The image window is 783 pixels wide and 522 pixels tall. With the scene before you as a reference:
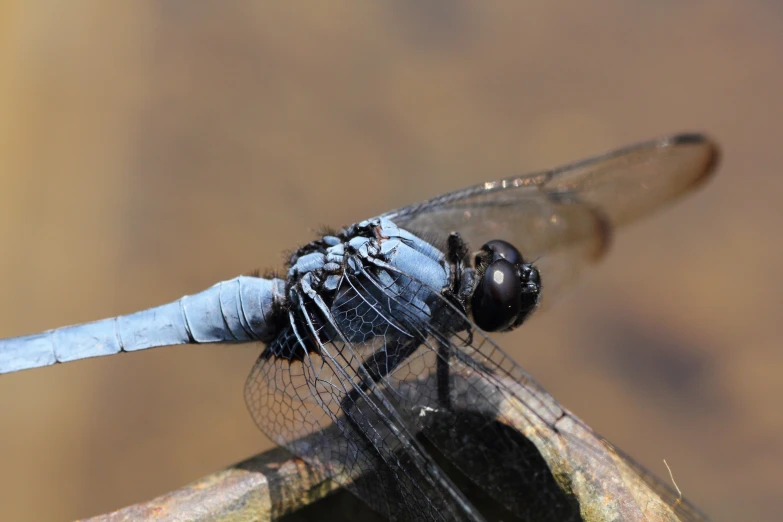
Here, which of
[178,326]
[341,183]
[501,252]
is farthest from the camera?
[341,183]

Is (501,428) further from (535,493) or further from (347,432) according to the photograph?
(347,432)

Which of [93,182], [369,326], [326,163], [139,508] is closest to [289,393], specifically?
[369,326]

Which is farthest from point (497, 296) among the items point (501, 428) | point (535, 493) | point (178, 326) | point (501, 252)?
point (178, 326)

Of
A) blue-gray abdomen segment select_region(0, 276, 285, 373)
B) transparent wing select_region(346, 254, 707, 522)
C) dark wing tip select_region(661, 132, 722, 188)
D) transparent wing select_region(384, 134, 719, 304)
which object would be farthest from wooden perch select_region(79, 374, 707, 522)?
dark wing tip select_region(661, 132, 722, 188)

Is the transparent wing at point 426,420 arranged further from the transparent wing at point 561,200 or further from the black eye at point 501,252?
the transparent wing at point 561,200

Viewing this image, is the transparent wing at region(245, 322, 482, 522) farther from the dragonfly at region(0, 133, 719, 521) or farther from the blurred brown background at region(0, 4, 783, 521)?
the blurred brown background at region(0, 4, 783, 521)

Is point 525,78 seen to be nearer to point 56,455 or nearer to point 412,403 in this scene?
point 412,403
